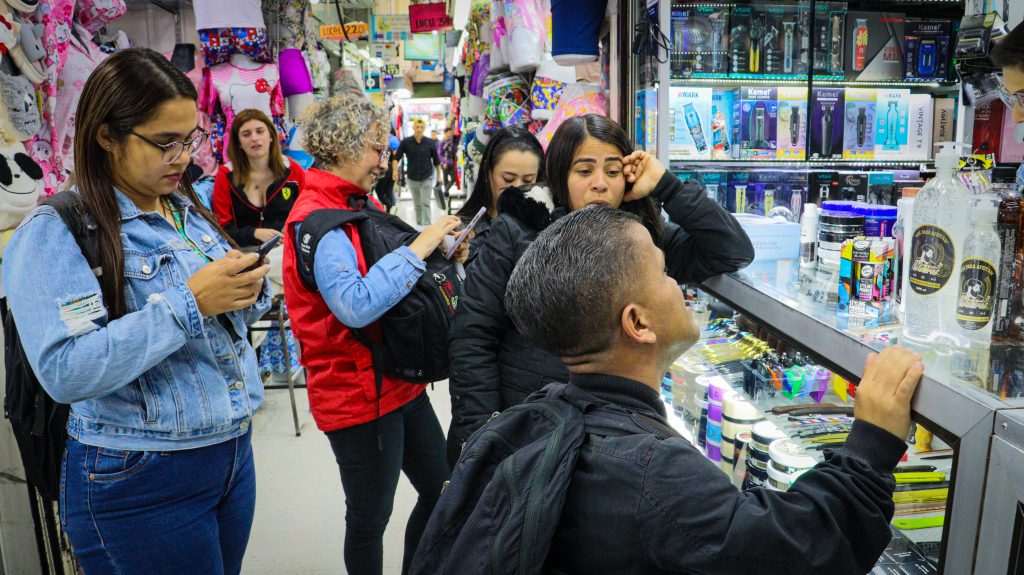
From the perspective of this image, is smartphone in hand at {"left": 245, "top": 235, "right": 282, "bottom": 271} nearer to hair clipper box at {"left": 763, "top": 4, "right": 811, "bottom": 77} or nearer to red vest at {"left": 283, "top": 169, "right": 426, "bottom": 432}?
red vest at {"left": 283, "top": 169, "right": 426, "bottom": 432}

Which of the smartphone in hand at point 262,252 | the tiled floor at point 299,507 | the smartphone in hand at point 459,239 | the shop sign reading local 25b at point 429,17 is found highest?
the shop sign reading local 25b at point 429,17

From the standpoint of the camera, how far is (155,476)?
5.23 feet

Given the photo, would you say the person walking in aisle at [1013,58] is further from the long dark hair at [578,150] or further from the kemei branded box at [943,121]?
the kemei branded box at [943,121]

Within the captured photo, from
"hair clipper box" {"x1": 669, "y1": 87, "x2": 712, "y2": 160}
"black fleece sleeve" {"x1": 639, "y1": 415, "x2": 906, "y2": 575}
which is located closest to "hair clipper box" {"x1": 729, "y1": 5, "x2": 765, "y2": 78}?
"hair clipper box" {"x1": 669, "y1": 87, "x2": 712, "y2": 160}

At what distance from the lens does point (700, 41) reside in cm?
297

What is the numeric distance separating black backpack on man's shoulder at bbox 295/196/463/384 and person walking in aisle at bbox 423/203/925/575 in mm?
1033

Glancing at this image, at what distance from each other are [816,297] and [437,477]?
5.33 feet

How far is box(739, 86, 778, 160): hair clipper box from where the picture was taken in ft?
10.3

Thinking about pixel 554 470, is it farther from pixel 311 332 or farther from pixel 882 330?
pixel 311 332

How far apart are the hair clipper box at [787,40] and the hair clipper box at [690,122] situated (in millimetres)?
344

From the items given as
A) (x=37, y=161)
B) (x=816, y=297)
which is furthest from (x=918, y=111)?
(x=37, y=161)

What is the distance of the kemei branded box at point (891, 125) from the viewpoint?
3408mm

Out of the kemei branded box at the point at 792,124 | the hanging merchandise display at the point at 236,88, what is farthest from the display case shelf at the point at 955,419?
the hanging merchandise display at the point at 236,88

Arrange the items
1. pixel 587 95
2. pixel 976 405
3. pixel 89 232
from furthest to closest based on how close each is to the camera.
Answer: pixel 587 95 < pixel 89 232 < pixel 976 405
